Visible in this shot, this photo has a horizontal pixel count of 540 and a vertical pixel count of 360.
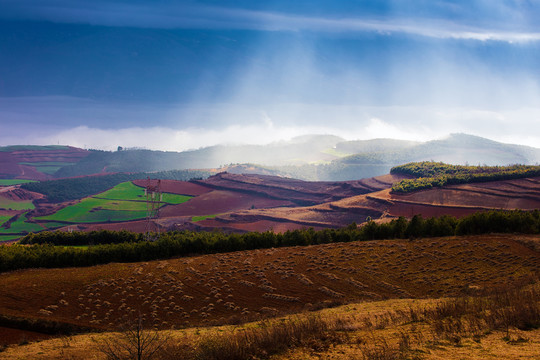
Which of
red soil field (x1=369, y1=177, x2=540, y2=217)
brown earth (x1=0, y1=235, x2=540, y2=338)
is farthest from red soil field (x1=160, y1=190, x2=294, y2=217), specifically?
brown earth (x1=0, y1=235, x2=540, y2=338)

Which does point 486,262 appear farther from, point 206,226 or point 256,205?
point 256,205

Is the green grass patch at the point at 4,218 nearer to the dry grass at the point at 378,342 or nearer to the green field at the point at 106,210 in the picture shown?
the green field at the point at 106,210

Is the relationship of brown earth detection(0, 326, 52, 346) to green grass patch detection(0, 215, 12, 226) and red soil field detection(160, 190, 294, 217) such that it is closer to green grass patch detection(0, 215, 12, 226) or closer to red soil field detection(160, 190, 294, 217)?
red soil field detection(160, 190, 294, 217)

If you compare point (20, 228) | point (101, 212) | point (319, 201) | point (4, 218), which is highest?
point (319, 201)

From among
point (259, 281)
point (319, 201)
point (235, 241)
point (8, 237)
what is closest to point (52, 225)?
point (8, 237)

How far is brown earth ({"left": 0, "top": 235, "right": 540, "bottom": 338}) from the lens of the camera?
34469 millimetres

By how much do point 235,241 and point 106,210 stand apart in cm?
13551

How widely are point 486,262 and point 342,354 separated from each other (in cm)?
3280

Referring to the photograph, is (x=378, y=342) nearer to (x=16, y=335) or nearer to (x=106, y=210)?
(x=16, y=335)

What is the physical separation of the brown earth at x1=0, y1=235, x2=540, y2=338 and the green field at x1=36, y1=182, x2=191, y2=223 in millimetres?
129557

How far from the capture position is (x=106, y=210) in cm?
17550

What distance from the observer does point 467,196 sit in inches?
4518

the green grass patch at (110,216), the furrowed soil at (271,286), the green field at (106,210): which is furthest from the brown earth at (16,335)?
the green field at (106,210)

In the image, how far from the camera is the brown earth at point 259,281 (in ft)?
113
